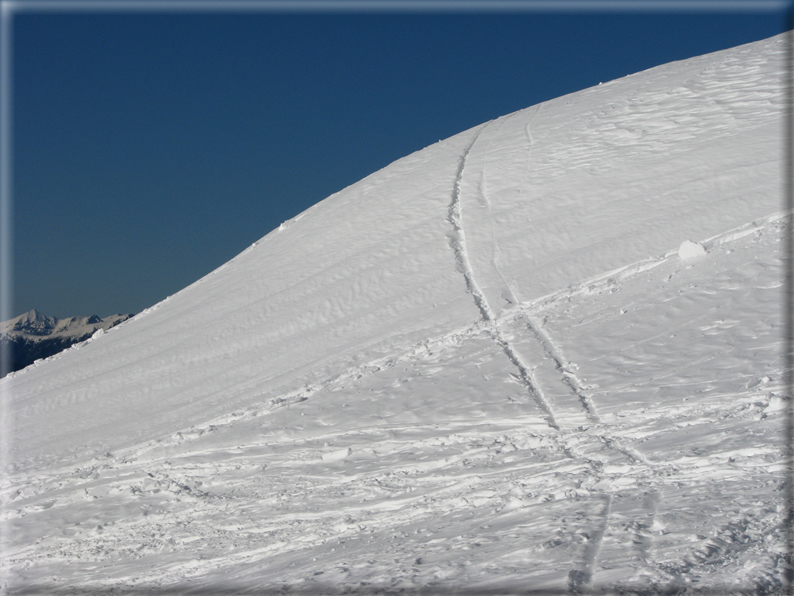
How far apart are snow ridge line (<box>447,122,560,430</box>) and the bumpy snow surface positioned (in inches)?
2.0

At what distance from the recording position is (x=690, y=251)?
9.65 meters

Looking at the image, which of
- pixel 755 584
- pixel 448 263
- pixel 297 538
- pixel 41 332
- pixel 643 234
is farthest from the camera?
pixel 41 332

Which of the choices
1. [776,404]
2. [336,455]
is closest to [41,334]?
[336,455]

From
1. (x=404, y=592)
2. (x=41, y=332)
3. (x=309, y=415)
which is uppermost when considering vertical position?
(x=404, y=592)

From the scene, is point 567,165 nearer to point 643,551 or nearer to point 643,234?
point 643,234

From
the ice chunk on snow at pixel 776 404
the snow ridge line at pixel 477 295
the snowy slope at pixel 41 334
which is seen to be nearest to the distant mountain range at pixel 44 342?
the snowy slope at pixel 41 334

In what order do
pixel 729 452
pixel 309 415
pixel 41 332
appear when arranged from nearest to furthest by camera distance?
pixel 729 452
pixel 309 415
pixel 41 332

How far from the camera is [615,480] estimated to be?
523 cm

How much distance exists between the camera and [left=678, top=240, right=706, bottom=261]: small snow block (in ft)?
31.4

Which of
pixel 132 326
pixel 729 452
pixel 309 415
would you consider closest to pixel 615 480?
pixel 729 452

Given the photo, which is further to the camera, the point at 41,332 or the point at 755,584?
the point at 41,332

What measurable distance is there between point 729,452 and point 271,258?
38.3 ft

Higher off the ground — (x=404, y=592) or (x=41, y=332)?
(x=404, y=592)

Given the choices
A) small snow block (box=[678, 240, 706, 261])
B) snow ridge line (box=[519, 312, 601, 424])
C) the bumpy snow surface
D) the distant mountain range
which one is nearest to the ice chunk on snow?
the bumpy snow surface
